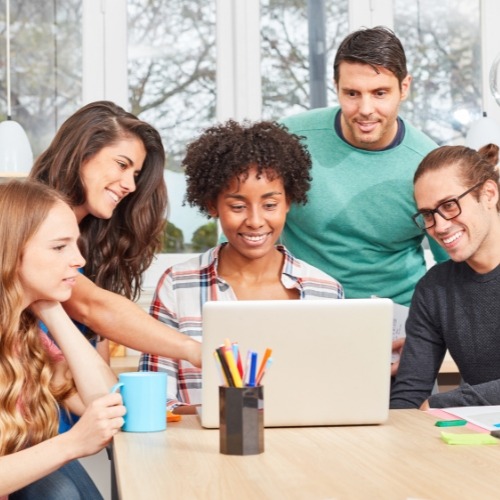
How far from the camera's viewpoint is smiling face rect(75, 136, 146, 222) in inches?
83.8

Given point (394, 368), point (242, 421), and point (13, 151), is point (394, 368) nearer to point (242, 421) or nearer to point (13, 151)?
point (242, 421)

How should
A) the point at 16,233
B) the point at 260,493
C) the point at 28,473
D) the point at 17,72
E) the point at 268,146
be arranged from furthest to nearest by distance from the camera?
the point at 17,72 → the point at 268,146 → the point at 16,233 → the point at 28,473 → the point at 260,493

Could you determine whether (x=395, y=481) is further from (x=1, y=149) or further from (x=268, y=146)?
(x=1, y=149)

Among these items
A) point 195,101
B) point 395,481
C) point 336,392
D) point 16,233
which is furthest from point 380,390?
point 195,101

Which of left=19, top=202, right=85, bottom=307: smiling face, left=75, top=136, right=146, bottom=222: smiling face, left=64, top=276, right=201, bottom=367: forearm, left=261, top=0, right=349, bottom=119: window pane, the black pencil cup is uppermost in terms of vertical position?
left=261, top=0, right=349, bottom=119: window pane

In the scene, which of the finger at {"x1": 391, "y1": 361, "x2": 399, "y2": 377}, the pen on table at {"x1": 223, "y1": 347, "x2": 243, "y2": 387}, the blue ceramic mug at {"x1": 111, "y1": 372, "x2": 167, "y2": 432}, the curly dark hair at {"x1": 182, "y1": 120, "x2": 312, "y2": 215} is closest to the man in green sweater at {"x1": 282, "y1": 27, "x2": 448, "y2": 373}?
the curly dark hair at {"x1": 182, "y1": 120, "x2": 312, "y2": 215}

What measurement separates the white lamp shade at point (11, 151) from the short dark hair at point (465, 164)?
155 cm

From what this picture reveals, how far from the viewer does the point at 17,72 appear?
11.6ft

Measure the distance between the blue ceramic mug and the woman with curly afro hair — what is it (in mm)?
455

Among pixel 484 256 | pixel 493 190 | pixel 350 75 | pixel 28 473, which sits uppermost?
pixel 350 75

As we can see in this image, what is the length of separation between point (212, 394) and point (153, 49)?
2387 millimetres

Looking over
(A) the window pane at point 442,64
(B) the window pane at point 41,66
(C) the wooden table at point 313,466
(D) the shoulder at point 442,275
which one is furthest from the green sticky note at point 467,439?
(A) the window pane at point 442,64

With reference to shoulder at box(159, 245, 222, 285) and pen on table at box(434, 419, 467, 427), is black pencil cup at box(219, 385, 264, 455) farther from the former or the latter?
shoulder at box(159, 245, 222, 285)

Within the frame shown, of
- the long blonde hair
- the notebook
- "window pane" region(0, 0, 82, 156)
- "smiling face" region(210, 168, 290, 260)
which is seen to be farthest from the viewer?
"window pane" region(0, 0, 82, 156)
